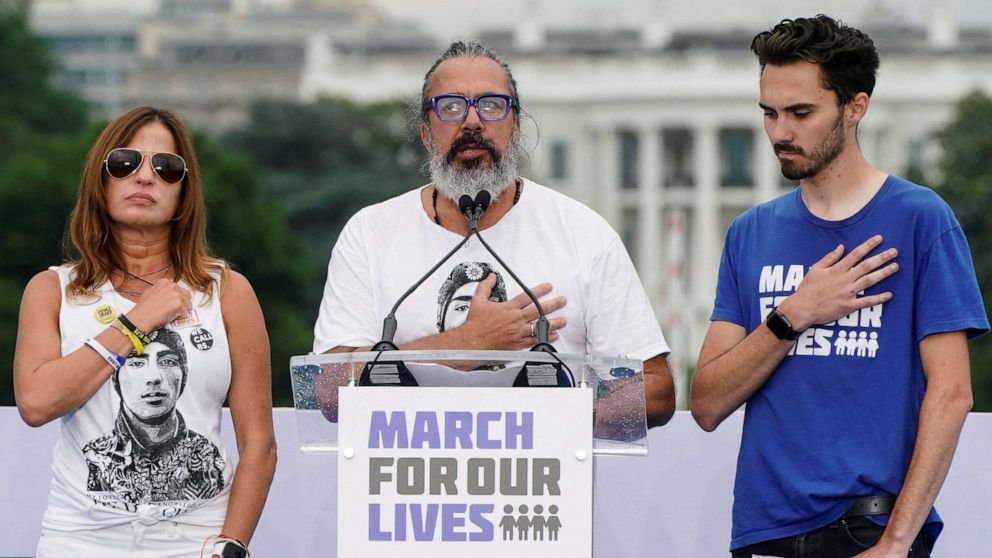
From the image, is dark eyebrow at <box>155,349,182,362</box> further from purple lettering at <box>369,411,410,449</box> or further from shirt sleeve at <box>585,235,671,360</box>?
shirt sleeve at <box>585,235,671,360</box>

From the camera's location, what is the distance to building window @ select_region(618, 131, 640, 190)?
73.9m

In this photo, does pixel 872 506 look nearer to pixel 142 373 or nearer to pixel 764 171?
pixel 142 373

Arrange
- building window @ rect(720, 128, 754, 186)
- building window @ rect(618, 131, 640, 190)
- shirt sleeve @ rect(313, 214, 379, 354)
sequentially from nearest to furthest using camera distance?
shirt sleeve @ rect(313, 214, 379, 354), building window @ rect(720, 128, 754, 186), building window @ rect(618, 131, 640, 190)

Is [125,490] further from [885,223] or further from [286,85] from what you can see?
[286,85]

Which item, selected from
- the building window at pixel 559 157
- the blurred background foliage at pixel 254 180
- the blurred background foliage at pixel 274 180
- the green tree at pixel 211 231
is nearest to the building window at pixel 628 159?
the building window at pixel 559 157

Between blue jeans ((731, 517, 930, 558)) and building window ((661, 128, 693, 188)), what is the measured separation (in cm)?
6945

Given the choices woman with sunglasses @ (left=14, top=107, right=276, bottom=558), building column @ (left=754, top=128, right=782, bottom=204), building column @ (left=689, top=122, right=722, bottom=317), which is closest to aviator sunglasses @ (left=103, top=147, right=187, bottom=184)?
woman with sunglasses @ (left=14, top=107, right=276, bottom=558)


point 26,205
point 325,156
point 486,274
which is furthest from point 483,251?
point 325,156

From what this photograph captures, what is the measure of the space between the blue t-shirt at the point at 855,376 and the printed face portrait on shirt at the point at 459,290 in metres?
0.58

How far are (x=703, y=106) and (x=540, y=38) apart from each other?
9229 mm

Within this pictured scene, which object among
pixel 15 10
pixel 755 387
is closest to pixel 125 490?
pixel 755 387

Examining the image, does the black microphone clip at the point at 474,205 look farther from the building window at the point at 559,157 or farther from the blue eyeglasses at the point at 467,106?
the building window at the point at 559,157

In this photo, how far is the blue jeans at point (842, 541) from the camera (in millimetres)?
3346

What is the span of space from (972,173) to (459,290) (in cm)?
4161
